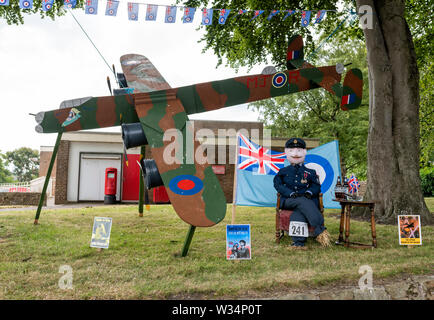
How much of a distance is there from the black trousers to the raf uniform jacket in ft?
0.58

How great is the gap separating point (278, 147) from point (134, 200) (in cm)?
752

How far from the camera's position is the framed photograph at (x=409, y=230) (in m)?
3.91

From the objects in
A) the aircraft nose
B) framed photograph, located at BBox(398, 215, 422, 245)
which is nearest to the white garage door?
the aircraft nose

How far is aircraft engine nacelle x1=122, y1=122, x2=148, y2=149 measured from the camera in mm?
4133

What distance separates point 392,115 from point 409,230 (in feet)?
10.7

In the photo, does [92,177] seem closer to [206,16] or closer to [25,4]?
[25,4]

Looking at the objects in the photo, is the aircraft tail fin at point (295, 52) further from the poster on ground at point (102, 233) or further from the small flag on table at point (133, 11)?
the poster on ground at point (102, 233)

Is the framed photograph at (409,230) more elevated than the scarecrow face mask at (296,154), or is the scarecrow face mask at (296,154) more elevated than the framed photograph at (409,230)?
the scarecrow face mask at (296,154)

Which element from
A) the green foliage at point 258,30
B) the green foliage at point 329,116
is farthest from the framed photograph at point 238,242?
the green foliage at point 329,116

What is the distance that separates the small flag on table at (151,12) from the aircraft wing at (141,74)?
2.52 feet

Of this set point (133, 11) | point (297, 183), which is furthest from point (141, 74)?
point (297, 183)

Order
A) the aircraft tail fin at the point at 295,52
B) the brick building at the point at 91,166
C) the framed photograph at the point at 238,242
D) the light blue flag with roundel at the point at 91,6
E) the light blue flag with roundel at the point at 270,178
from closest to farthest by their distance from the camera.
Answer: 1. the framed photograph at the point at 238,242
2. the aircraft tail fin at the point at 295,52
3. the light blue flag with roundel at the point at 91,6
4. the light blue flag with roundel at the point at 270,178
5. the brick building at the point at 91,166

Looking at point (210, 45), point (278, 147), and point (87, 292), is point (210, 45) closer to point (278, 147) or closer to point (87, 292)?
point (278, 147)

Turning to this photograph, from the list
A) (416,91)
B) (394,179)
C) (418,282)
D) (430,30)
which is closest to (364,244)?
(418,282)
